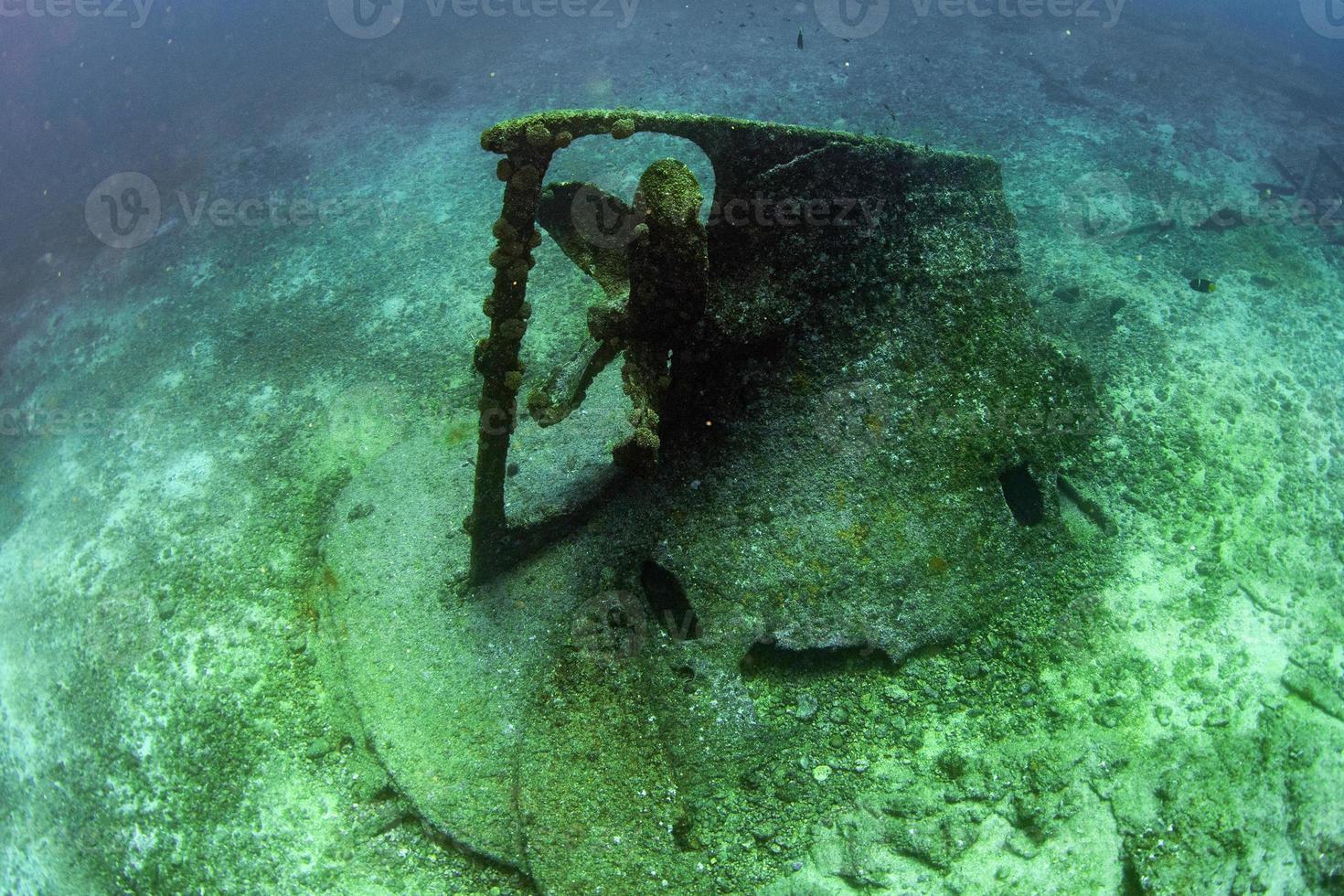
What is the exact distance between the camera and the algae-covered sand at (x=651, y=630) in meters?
3.13

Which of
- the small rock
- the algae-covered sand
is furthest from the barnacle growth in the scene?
the small rock

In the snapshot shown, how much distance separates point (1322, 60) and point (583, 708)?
86.0ft

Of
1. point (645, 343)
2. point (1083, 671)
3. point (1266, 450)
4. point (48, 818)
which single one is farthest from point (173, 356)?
point (1266, 450)

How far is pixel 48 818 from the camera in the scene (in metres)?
4.36

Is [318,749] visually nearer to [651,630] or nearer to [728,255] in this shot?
[651,630]

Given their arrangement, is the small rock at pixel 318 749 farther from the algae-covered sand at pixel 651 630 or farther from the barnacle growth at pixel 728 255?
the barnacle growth at pixel 728 255

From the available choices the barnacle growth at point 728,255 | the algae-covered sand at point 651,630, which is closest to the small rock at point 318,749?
the algae-covered sand at point 651,630

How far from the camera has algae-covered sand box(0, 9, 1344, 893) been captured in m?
3.13

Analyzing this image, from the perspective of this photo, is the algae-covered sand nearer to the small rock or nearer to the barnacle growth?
the small rock

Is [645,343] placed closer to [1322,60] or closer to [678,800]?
[678,800]

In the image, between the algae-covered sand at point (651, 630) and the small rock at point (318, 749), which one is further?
the small rock at point (318, 749)

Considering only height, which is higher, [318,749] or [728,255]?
[728,255]

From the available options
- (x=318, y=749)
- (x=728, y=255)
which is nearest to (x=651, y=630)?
(x=728, y=255)

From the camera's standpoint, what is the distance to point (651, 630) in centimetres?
337
